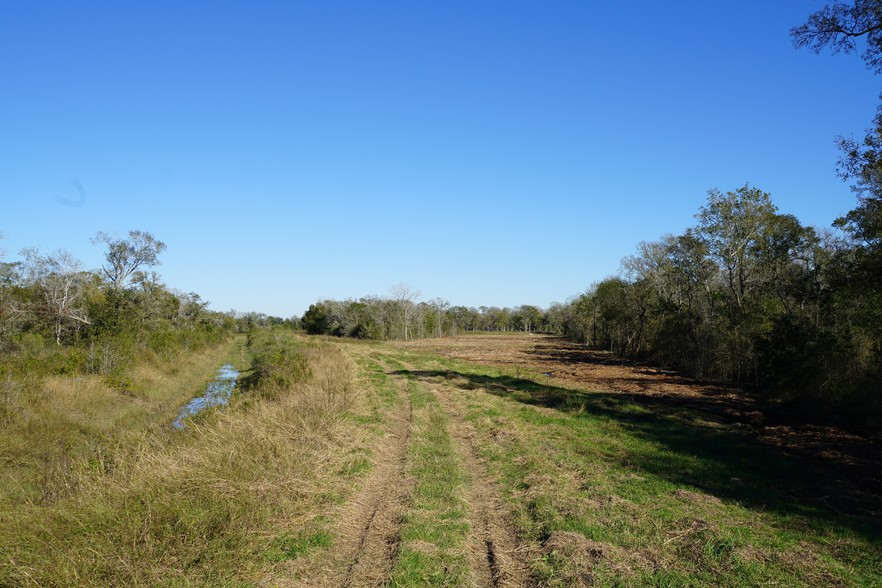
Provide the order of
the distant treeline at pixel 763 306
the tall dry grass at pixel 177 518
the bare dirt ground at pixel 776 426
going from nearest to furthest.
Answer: the tall dry grass at pixel 177 518, the bare dirt ground at pixel 776 426, the distant treeline at pixel 763 306

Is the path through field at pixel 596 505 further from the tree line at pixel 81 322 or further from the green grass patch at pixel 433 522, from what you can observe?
the tree line at pixel 81 322

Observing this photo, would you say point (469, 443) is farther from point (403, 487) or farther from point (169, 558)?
point (169, 558)

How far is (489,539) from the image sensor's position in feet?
19.8

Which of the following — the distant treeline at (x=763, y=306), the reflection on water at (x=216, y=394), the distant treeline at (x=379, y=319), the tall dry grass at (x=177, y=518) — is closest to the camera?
the tall dry grass at (x=177, y=518)

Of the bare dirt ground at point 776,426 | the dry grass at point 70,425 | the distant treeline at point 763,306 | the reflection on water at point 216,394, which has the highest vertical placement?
the distant treeline at point 763,306

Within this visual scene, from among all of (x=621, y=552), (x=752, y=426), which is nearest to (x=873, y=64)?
(x=752, y=426)

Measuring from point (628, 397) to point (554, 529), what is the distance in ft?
49.5

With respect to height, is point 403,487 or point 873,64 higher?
point 873,64

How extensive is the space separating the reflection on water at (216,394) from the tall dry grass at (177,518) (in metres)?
12.2

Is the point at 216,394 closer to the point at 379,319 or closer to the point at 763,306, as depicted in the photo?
the point at 763,306

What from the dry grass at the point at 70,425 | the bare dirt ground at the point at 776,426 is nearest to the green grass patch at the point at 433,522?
the dry grass at the point at 70,425

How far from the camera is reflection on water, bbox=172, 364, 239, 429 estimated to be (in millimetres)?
21297

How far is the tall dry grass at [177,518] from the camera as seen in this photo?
15.4ft

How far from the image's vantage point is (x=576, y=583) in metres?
4.86
